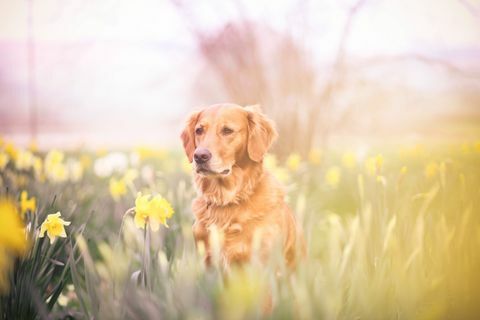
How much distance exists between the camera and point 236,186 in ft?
6.34

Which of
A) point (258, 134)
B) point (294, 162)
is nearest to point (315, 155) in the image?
point (294, 162)

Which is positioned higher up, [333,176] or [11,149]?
[11,149]

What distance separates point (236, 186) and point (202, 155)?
0.81 ft

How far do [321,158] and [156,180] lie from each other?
1.16 meters

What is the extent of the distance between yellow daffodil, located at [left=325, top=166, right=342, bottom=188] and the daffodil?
207 mm

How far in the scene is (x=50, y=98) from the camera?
2.59 m

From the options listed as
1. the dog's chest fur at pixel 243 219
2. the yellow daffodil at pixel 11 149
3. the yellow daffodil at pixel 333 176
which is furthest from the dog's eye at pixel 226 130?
the yellow daffodil at pixel 11 149

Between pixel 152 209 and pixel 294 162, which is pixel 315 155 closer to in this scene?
pixel 294 162

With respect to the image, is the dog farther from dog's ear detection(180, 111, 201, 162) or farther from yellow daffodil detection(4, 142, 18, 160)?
yellow daffodil detection(4, 142, 18, 160)

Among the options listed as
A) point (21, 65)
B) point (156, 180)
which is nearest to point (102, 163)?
point (156, 180)

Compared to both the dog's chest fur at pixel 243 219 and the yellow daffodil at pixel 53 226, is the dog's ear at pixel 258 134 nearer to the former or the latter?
the dog's chest fur at pixel 243 219

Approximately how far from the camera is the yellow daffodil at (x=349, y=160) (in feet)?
8.52

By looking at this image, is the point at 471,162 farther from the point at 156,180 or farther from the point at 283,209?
the point at 156,180

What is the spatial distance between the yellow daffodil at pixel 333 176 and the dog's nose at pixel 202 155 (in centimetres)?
114
